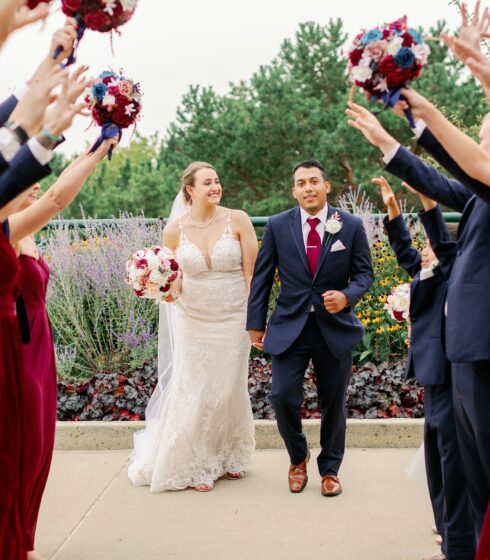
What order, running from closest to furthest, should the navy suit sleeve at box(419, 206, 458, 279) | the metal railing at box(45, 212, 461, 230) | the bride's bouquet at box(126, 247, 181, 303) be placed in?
1. the navy suit sleeve at box(419, 206, 458, 279)
2. the bride's bouquet at box(126, 247, 181, 303)
3. the metal railing at box(45, 212, 461, 230)

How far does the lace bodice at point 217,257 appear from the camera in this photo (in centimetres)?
562

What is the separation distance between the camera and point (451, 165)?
2844 mm

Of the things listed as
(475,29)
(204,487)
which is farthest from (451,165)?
(204,487)

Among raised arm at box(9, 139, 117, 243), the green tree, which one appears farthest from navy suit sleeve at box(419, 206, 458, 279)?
the green tree

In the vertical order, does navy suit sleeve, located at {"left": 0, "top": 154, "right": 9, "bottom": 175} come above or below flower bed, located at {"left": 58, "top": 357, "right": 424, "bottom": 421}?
above

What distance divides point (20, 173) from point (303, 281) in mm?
3079

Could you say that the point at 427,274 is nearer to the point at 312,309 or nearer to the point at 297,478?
the point at 312,309

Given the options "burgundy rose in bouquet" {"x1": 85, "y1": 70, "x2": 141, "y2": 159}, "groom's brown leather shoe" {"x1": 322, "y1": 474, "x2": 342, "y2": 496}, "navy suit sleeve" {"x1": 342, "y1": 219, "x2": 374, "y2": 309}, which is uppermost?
"burgundy rose in bouquet" {"x1": 85, "y1": 70, "x2": 141, "y2": 159}

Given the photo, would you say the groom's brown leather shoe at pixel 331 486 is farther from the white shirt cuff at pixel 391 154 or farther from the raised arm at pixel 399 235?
the white shirt cuff at pixel 391 154

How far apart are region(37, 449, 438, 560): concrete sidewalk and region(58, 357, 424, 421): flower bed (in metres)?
0.78

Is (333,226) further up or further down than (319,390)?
further up

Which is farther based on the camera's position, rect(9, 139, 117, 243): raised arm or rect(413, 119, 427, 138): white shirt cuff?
rect(9, 139, 117, 243): raised arm

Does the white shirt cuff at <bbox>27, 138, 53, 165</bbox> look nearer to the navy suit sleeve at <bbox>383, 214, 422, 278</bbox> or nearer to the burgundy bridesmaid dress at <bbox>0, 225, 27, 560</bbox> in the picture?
the burgundy bridesmaid dress at <bbox>0, 225, 27, 560</bbox>

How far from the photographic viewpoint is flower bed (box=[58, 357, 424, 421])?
6.58 metres
